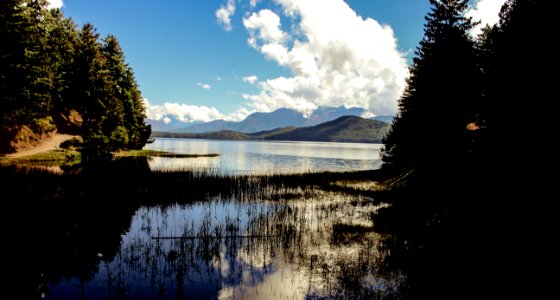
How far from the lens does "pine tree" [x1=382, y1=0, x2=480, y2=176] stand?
30.2 meters

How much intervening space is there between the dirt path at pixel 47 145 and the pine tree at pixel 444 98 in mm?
50532

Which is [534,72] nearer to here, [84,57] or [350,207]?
[350,207]

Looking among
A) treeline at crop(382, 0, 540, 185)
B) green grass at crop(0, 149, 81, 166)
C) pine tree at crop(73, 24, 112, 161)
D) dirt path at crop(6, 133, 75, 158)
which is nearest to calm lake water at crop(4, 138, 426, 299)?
treeline at crop(382, 0, 540, 185)

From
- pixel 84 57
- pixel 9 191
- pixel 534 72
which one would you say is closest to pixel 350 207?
pixel 534 72

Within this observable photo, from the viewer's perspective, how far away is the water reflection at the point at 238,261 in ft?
32.7

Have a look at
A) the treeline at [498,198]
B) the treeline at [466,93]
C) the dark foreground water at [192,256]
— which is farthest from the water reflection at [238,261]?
the treeline at [466,93]

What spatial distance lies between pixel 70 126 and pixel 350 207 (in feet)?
184

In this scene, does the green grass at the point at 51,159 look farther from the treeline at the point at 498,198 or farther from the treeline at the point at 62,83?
the treeline at the point at 498,198

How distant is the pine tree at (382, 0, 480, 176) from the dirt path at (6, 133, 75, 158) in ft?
166

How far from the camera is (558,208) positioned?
1229 cm

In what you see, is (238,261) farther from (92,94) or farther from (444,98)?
(92,94)

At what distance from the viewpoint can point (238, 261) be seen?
12422 millimetres

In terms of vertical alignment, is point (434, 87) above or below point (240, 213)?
above

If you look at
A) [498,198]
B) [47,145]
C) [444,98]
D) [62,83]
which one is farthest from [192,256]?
[62,83]
